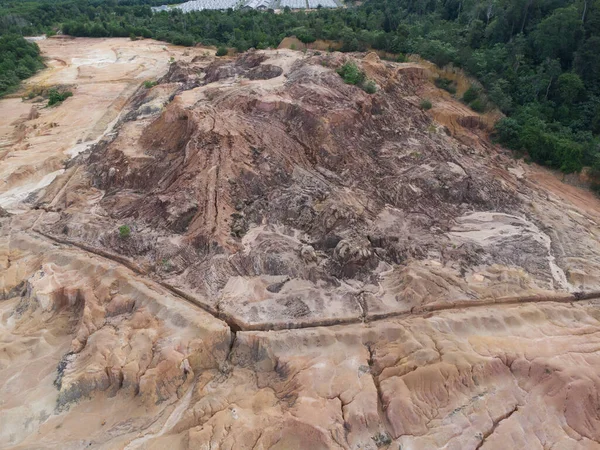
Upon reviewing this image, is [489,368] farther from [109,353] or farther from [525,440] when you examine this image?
[109,353]

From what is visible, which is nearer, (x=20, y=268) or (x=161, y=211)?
(x=20, y=268)

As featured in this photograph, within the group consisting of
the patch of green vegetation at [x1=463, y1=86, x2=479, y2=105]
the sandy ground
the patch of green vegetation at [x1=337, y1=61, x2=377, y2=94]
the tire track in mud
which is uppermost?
the patch of green vegetation at [x1=337, y1=61, x2=377, y2=94]

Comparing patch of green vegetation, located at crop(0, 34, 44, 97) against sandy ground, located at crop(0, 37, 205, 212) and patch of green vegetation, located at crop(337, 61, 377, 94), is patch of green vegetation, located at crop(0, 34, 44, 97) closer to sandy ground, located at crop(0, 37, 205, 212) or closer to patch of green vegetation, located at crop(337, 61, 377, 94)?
sandy ground, located at crop(0, 37, 205, 212)

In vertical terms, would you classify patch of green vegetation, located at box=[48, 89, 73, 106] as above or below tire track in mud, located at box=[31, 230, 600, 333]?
above

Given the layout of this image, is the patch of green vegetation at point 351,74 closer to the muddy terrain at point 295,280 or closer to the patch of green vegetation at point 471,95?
the muddy terrain at point 295,280

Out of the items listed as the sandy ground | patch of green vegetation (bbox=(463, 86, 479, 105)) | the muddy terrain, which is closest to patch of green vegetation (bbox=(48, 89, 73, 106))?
the sandy ground

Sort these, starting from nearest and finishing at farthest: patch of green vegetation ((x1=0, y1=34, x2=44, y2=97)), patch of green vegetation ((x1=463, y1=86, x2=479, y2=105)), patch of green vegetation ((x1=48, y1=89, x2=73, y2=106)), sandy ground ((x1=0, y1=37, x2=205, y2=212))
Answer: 1. sandy ground ((x1=0, y1=37, x2=205, y2=212))
2. patch of green vegetation ((x1=463, y1=86, x2=479, y2=105))
3. patch of green vegetation ((x1=48, y1=89, x2=73, y2=106))
4. patch of green vegetation ((x1=0, y1=34, x2=44, y2=97))

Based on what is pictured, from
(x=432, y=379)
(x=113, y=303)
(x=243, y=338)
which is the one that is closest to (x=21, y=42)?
(x=113, y=303)

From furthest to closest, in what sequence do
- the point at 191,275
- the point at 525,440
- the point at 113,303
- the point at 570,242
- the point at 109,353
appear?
the point at 570,242 < the point at 191,275 < the point at 113,303 < the point at 109,353 < the point at 525,440
